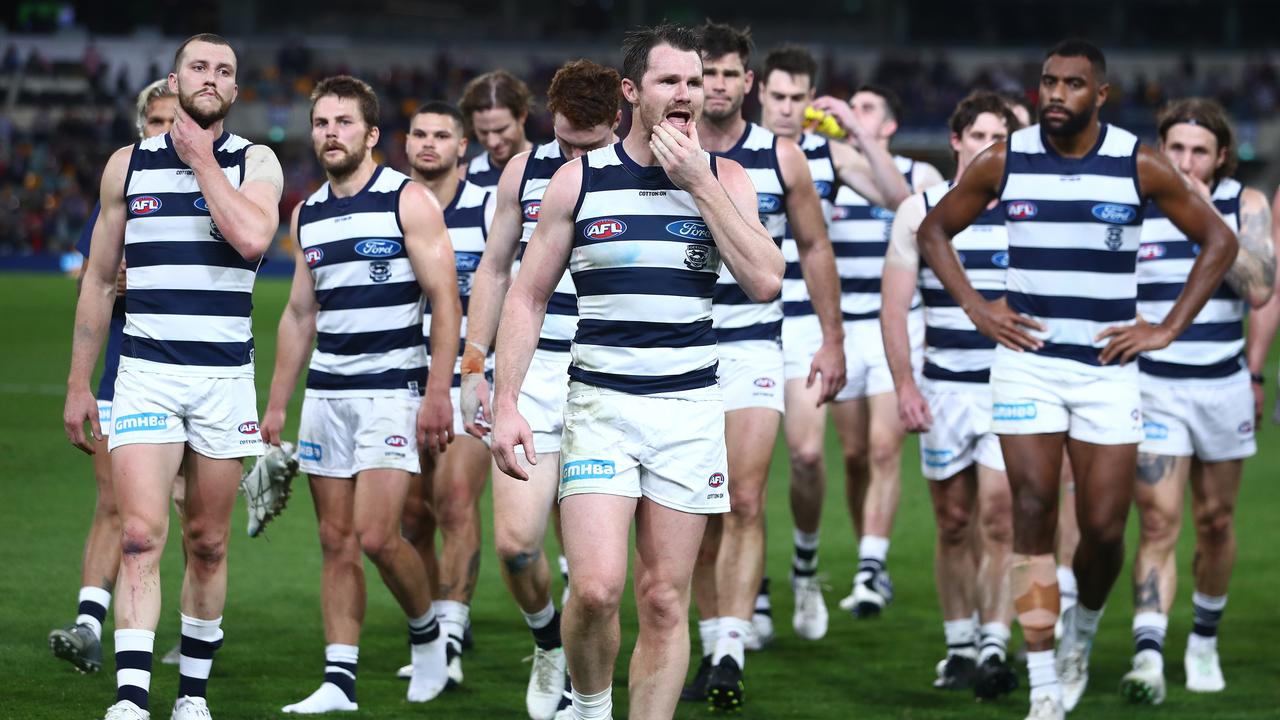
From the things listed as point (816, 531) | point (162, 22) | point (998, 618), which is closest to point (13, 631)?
point (816, 531)

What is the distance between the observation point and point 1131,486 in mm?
6746

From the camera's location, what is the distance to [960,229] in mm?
6957

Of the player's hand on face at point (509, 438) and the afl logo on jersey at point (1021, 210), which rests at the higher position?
the afl logo on jersey at point (1021, 210)

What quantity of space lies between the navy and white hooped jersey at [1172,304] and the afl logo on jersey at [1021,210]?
4.86 feet

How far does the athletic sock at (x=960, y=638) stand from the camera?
7.82m

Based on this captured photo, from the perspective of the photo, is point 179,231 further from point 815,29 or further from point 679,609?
point 815,29

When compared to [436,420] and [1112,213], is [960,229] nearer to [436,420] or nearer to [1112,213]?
[1112,213]

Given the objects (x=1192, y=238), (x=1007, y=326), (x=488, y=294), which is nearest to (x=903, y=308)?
A: (x=1007, y=326)

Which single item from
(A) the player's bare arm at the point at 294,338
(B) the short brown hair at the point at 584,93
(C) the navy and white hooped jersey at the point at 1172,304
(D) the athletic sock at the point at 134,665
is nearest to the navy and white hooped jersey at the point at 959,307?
(C) the navy and white hooped jersey at the point at 1172,304

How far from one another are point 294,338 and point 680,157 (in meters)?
2.79

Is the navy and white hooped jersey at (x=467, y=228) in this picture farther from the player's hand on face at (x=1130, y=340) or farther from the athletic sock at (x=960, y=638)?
the player's hand on face at (x=1130, y=340)

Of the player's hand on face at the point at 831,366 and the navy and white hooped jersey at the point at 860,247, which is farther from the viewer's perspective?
the navy and white hooped jersey at the point at 860,247

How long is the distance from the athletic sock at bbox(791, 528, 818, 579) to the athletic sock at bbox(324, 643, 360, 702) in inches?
112

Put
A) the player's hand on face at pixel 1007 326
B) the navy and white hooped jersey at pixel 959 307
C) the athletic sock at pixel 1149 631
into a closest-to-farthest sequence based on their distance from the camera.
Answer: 1. the player's hand on face at pixel 1007 326
2. the athletic sock at pixel 1149 631
3. the navy and white hooped jersey at pixel 959 307
